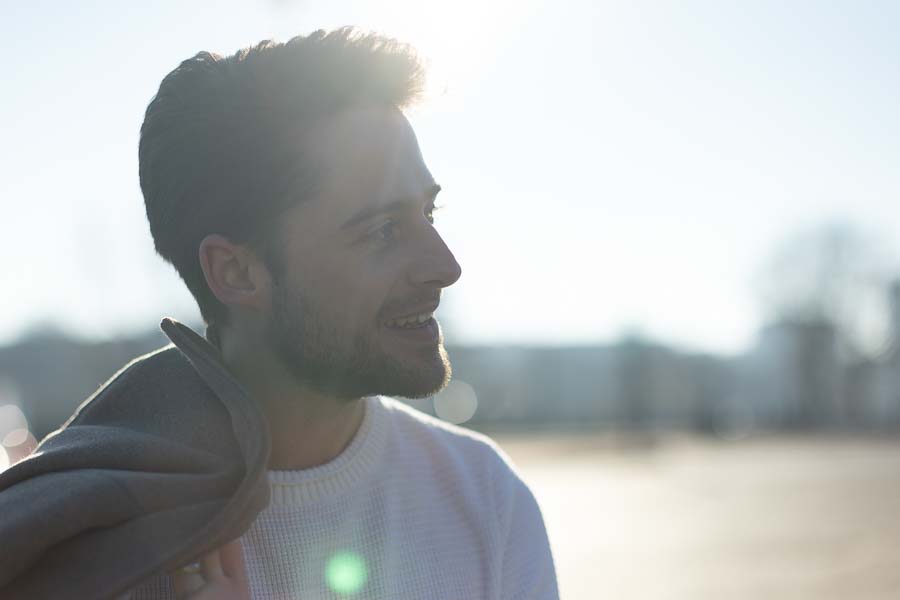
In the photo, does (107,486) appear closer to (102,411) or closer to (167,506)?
(167,506)

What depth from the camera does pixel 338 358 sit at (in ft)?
8.26

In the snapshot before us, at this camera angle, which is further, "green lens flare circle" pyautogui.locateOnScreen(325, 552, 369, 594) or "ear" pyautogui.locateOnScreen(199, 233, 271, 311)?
"ear" pyautogui.locateOnScreen(199, 233, 271, 311)

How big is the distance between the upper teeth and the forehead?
29 cm

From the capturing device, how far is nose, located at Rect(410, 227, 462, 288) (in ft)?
8.29

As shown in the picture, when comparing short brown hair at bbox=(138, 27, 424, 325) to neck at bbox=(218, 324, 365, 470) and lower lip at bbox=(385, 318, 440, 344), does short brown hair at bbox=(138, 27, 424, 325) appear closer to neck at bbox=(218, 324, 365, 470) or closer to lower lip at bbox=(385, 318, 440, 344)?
neck at bbox=(218, 324, 365, 470)

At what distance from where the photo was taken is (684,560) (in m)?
11.0

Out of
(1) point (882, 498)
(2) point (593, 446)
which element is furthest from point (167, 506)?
(2) point (593, 446)

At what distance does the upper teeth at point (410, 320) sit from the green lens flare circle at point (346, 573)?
58cm

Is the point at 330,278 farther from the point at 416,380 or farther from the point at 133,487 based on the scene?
the point at 133,487

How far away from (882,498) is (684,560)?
8.26 metres

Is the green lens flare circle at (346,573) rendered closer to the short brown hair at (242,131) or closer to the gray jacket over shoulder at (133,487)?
the gray jacket over shoulder at (133,487)

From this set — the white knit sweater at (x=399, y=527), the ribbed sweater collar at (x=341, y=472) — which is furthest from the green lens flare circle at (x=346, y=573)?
the ribbed sweater collar at (x=341, y=472)

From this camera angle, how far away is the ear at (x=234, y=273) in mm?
2605

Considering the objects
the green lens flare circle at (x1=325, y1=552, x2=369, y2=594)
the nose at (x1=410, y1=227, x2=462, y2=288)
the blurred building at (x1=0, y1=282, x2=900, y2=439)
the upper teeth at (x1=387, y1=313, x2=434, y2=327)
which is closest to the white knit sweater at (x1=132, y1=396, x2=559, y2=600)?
the green lens flare circle at (x1=325, y1=552, x2=369, y2=594)
